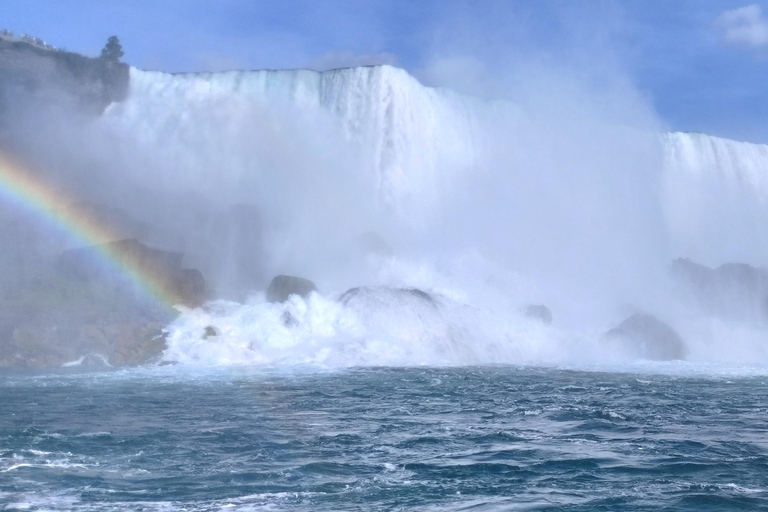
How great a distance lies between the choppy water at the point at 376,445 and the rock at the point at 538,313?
10.2 meters

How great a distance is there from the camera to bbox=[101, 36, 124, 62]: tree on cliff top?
40969 millimetres

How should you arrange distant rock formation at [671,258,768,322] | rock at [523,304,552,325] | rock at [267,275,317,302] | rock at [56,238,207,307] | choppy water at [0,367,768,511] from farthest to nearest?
distant rock formation at [671,258,768,322] → rock at [523,304,552,325] → rock at [267,275,317,302] → rock at [56,238,207,307] → choppy water at [0,367,768,511]

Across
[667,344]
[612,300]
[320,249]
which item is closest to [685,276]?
[612,300]

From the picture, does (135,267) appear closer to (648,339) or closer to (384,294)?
(384,294)

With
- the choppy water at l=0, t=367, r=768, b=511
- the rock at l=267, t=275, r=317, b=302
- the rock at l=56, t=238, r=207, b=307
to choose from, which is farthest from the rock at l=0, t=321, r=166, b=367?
the rock at l=267, t=275, r=317, b=302

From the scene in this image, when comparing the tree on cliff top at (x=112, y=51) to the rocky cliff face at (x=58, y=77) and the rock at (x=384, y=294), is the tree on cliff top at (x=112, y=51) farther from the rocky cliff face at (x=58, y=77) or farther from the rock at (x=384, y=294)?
the rock at (x=384, y=294)

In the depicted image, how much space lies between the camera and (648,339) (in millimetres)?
30469

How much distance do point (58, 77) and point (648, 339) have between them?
2868 centimetres

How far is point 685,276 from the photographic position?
41000 mm

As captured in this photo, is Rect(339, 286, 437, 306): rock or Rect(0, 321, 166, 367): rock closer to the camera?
Rect(0, 321, 166, 367): rock

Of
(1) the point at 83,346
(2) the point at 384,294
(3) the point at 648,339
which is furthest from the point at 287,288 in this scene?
(3) the point at 648,339

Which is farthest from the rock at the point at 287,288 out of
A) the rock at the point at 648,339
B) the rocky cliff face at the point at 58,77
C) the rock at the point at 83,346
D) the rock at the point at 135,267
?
the rocky cliff face at the point at 58,77

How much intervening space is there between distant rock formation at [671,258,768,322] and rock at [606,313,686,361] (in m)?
8.62

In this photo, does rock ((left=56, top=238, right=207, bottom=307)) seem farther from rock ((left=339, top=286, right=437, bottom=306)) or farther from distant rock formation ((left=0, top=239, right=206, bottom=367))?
rock ((left=339, top=286, right=437, bottom=306))
